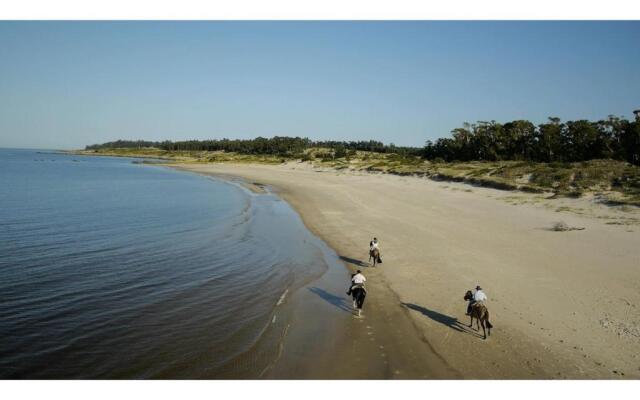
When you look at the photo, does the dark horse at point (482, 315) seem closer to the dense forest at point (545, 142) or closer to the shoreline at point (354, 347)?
the shoreline at point (354, 347)

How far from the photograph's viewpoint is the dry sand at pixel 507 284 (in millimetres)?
11789

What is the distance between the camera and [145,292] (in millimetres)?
17438

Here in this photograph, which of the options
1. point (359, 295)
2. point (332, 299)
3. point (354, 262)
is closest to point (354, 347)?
point (359, 295)

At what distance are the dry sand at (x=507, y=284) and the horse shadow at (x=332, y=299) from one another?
0.97m

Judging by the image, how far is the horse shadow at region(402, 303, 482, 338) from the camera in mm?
13738

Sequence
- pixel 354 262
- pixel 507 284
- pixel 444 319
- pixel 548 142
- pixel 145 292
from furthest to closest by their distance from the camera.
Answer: pixel 548 142 → pixel 354 262 → pixel 507 284 → pixel 145 292 → pixel 444 319

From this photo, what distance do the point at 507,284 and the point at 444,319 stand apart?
5041mm

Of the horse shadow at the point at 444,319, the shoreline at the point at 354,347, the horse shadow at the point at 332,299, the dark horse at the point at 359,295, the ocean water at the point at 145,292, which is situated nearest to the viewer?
the shoreline at the point at 354,347

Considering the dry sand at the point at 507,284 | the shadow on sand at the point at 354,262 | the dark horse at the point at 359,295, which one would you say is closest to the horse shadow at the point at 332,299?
the dark horse at the point at 359,295

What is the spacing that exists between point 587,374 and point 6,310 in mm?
18769

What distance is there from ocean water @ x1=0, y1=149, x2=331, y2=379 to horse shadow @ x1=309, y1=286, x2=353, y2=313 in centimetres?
111

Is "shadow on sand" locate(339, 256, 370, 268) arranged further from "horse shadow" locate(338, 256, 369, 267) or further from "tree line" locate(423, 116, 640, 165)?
"tree line" locate(423, 116, 640, 165)

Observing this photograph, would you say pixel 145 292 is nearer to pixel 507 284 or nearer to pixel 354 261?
pixel 354 261

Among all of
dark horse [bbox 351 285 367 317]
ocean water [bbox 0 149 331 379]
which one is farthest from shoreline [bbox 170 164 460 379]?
ocean water [bbox 0 149 331 379]
